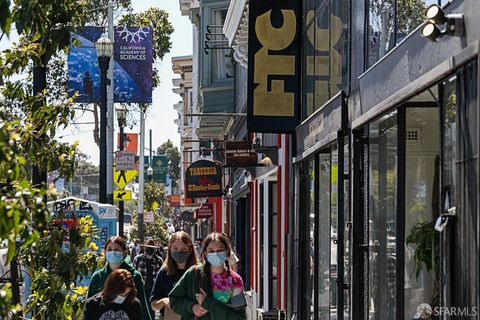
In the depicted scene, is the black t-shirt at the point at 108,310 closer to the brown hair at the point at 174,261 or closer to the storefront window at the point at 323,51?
the brown hair at the point at 174,261

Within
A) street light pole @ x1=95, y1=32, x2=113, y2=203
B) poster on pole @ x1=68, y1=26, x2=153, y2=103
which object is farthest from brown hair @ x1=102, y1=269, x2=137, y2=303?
poster on pole @ x1=68, y1=26, x2=153, y2=103

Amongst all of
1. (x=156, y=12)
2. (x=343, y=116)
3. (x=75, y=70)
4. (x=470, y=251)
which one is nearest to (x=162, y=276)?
(x=343, y=116)

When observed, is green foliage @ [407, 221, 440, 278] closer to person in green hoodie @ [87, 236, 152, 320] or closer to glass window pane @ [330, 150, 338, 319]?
person in green hoodie @ [87, 236, 152, 320]

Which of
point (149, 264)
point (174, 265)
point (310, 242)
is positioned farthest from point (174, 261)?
point (149, 264)

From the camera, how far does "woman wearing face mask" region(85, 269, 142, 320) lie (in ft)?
31.5

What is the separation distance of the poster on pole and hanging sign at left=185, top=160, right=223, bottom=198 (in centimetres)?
529

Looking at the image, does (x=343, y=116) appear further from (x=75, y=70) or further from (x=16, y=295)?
(x=75, y=70)

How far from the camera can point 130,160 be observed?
3061 cm

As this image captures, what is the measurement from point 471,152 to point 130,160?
24203mm

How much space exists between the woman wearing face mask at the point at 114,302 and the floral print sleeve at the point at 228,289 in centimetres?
76

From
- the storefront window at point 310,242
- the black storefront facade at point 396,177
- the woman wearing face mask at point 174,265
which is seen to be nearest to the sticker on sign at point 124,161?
the storefront window at point 310,242

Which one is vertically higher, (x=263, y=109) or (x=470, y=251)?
(x=263, y=109)

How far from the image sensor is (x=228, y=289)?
31.5 ft

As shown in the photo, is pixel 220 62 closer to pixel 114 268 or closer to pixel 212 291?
pixel 114 268
